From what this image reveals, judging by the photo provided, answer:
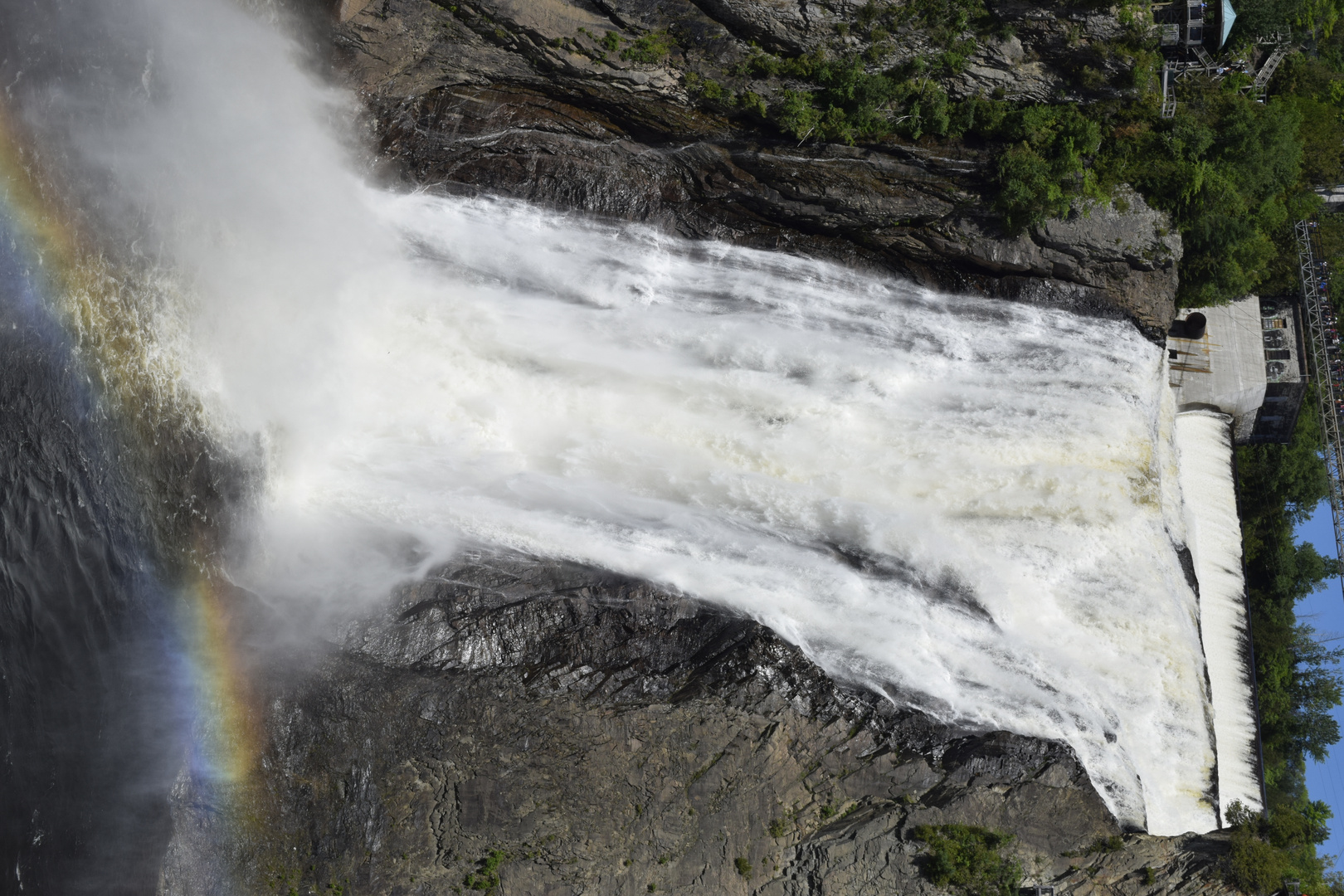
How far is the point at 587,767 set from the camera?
13492 millimetres

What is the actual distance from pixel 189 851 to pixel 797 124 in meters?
15.1

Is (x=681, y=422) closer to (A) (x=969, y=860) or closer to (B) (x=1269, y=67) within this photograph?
(A) (x=969, y=860)

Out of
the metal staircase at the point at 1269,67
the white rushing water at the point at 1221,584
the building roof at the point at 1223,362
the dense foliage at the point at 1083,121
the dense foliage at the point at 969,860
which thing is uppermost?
the metal staircase at the point at 1269,67

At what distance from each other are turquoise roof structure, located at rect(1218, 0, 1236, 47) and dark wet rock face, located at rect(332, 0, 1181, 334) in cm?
286

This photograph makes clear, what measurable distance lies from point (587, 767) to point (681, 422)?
19.7 ft

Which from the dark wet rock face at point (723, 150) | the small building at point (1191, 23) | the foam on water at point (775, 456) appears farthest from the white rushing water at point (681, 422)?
the small building at point (1191, 23)

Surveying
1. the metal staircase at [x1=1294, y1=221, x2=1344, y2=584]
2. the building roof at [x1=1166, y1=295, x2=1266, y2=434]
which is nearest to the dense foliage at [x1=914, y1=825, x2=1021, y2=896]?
the building roof at [x1=1166, y1=295, x2=1266, y2=434]

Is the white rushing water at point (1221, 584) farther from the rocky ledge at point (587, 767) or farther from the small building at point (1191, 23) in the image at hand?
the small building at point (1191, 23)

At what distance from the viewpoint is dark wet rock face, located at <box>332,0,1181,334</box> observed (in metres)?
16.5

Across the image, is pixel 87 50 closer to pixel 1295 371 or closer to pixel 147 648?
pixel 147 648

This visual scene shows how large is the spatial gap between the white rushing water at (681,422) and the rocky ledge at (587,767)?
2.37ft

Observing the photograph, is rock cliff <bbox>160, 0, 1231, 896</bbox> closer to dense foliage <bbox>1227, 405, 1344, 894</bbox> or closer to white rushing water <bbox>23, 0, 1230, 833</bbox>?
white rushing water <bbox>23, 0, 1230, 833</bbox>

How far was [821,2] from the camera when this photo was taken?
16.5m

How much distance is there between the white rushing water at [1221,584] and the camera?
19781mm
